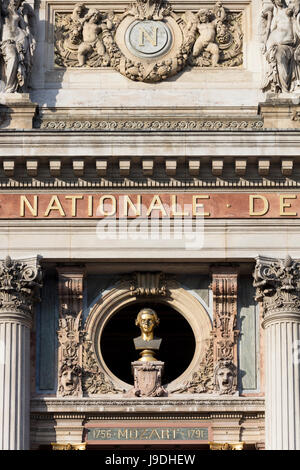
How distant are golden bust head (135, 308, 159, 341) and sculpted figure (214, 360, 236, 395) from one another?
1.75 meters

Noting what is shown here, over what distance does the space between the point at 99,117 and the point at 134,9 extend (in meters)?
2.76

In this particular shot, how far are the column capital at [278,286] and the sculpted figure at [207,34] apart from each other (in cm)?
500

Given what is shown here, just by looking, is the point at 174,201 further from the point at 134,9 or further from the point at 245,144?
the point at 134,9

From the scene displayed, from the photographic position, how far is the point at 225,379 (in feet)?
139

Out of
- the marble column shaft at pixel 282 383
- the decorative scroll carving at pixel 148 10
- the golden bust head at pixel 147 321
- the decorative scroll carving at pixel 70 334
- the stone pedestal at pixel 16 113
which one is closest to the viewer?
the marble column shaft at pixel 282 383

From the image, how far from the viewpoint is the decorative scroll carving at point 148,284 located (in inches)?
1705

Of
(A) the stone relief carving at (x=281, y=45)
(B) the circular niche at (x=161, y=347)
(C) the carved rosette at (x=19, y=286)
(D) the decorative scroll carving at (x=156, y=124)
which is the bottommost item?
(C) the carved rosette at (x=19, y=286)

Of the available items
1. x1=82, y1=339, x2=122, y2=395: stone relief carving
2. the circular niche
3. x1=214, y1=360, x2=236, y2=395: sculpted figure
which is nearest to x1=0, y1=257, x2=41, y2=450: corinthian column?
x1=82, y1=339, x2=122, y2=395: stone relief carving

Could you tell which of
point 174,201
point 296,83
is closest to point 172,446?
point 174,201

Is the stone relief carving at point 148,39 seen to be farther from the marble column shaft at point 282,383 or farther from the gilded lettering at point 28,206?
the marble column shaft at point 282,383

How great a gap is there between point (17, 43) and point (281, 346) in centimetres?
868

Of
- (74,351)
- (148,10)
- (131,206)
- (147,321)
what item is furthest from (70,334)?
(148,10)

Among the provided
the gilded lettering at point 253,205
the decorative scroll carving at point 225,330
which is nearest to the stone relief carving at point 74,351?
the decorative scroll carving at point 225,330

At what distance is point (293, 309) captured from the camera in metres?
42.3
